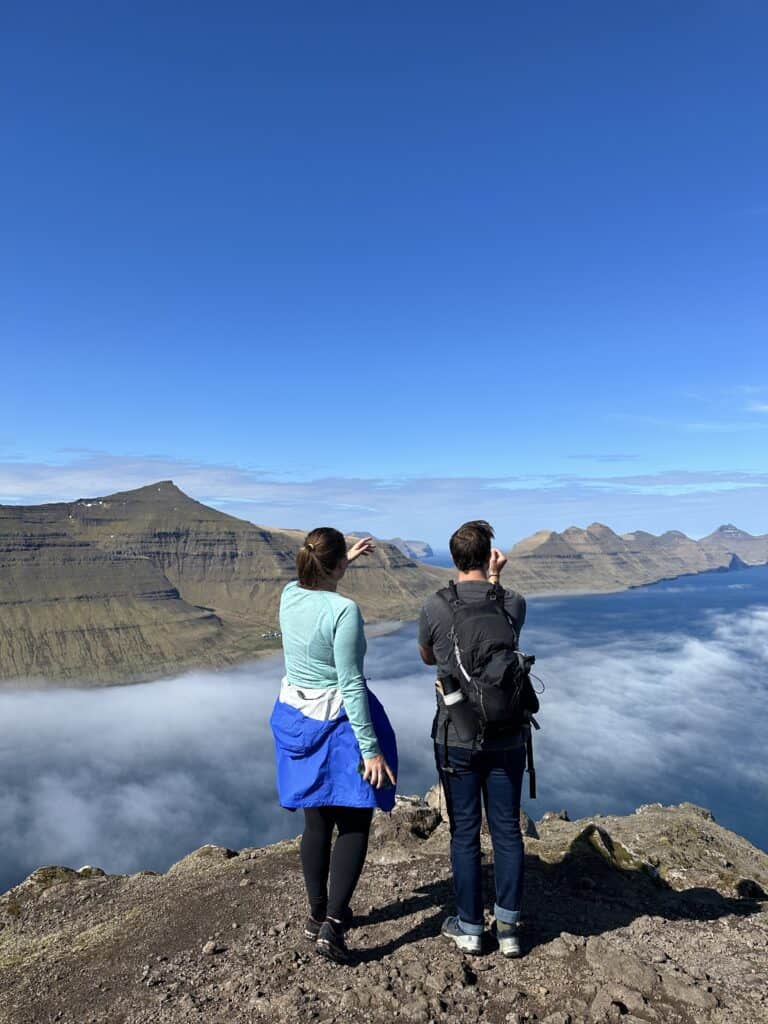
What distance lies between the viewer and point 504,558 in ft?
22.1

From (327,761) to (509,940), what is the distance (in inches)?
103

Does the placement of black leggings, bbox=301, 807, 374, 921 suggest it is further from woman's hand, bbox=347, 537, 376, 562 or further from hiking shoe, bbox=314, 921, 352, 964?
woman's hand, bbox=347, 537, 376, 562

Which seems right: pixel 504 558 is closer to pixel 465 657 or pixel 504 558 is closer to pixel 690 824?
pixel 465 657

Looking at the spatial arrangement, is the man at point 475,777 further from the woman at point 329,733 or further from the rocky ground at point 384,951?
the woman at point 329,733

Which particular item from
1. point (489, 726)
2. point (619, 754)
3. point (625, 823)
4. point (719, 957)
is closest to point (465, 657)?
point (489, 726)

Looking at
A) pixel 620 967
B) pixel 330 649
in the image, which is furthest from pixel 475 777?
pixel 620 967

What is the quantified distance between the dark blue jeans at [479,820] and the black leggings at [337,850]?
90cm

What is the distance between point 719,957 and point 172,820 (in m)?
201

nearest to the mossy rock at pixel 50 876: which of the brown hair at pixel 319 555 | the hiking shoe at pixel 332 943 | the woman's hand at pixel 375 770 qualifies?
the hiking shoe at pixel 332 943

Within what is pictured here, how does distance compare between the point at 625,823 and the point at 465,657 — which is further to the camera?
the point at 625,823

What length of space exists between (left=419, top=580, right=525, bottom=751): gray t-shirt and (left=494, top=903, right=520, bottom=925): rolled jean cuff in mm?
1715

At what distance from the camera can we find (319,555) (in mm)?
6168

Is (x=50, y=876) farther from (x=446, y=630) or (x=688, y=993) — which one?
(x=688, y=993)

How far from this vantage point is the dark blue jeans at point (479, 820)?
617 cm
